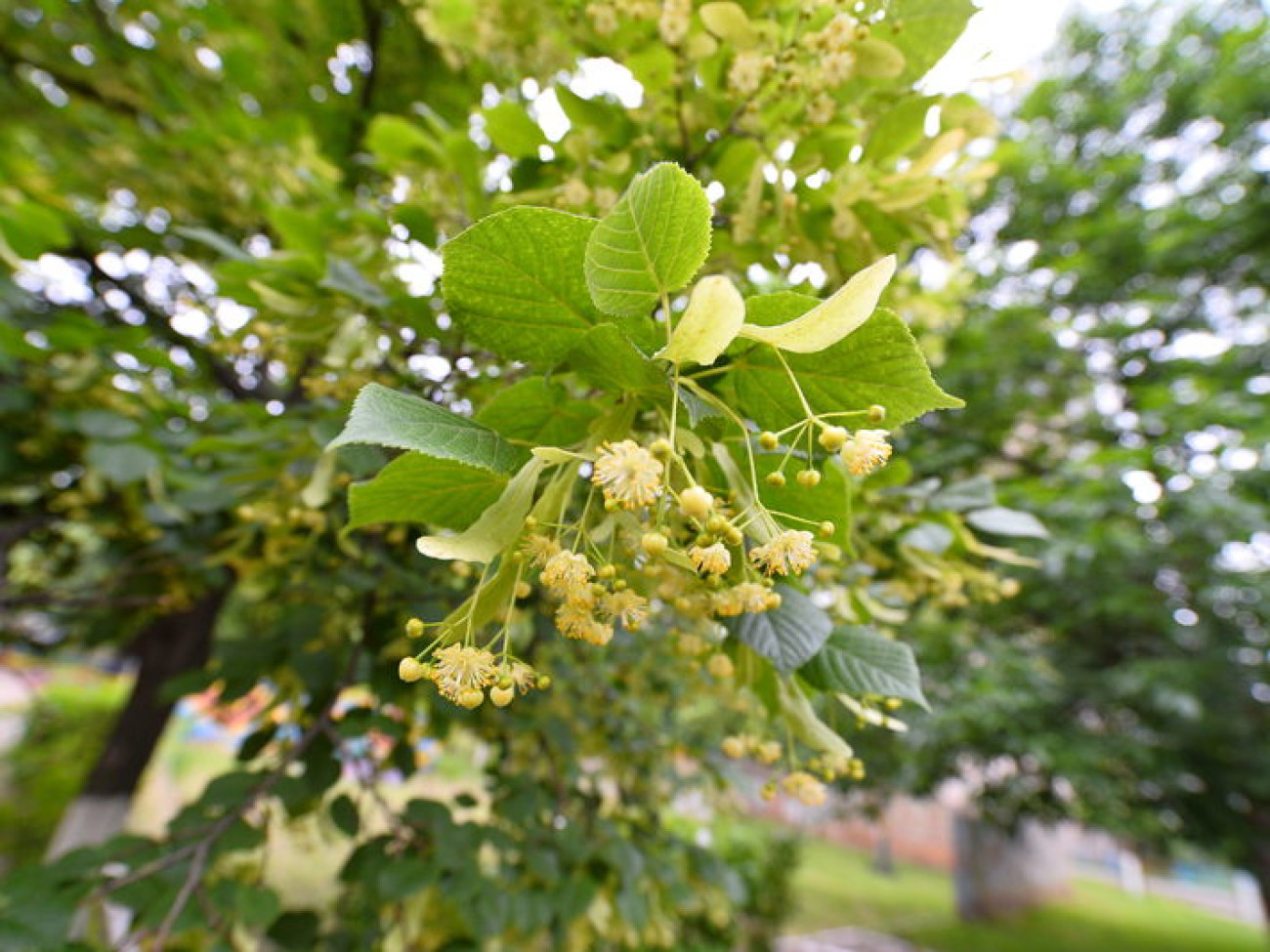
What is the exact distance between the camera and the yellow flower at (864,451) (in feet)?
1.87

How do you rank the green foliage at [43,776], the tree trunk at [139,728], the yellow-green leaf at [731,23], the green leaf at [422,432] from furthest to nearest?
1. the green foliage at [43,776]
2. the tree trunk at [139,728]
3. the yellow-green leaf at [731,23]
4. the green leaf at [422,432]

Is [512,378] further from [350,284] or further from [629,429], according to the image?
[629,429]

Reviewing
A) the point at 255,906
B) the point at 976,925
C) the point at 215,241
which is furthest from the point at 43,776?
the point at 976,925

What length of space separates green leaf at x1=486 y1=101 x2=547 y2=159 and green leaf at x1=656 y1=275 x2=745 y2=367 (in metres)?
0.83

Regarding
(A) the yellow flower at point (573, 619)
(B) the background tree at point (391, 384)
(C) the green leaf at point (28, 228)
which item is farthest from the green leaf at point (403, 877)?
(C) the green leaf at point (28, 228)

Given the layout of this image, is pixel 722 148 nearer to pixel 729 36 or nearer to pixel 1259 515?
pixel 729 36

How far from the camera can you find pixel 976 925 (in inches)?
352

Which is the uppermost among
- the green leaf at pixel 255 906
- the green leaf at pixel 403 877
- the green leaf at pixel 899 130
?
the green leaf at pixel 899 130

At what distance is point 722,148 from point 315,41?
282 cm

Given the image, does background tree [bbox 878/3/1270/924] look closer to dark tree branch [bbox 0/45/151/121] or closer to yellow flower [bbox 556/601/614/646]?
yellow flower [bbox 556/601/614/646]

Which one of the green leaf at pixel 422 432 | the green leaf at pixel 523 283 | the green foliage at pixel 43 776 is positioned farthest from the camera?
the green foliage at pixel 43 776

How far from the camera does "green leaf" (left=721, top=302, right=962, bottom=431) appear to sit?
0.63 meters

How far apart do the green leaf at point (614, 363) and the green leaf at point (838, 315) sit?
0.11m

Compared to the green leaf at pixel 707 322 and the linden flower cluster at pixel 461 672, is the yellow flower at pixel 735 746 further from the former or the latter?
the green leaf at pixel 707 322
